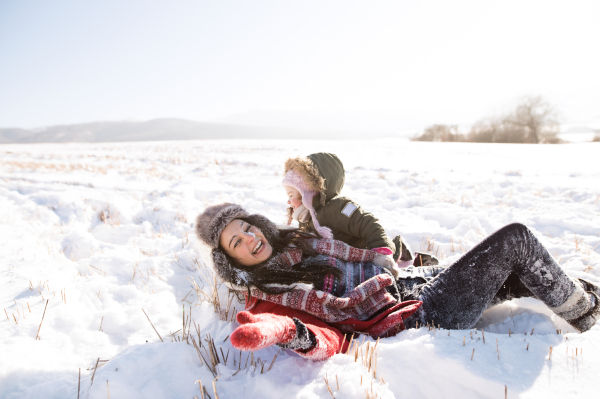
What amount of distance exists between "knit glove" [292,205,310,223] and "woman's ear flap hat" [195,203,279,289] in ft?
1.85

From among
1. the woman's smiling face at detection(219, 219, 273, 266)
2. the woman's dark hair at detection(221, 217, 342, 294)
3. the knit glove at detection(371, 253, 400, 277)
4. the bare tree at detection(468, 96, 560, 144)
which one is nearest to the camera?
the woman's dark hair at detection(221, 217, 342, 294)

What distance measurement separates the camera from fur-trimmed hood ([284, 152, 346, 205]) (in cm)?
276

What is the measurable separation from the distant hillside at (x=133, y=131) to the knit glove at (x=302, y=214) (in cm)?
8800

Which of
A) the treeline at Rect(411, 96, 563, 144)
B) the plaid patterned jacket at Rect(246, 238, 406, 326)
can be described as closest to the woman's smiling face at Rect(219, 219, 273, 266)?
the plaid patterned jacket at Rect(246, 238, 406, 326)

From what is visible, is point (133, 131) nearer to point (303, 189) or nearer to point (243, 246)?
point (303, 189)

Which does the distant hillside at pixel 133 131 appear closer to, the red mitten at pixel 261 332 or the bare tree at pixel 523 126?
the bare tree at pixel 523 126

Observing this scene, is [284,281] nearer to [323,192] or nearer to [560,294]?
[323,192]

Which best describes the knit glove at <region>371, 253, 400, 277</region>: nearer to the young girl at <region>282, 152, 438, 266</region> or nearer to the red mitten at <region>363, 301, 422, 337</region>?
the young girl at <region>282, 152, 438, 266</region>

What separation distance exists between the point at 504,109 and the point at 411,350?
33814 mm

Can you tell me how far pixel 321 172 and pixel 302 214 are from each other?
0.46 metres

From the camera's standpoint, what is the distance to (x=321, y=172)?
278 cm

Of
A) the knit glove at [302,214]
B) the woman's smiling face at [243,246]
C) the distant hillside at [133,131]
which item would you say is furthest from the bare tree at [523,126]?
the distant hillside at [133,131]

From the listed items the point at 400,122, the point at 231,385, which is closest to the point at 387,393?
the point at 231,385

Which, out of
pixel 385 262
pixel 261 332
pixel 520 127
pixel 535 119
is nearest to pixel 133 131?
pixel 520 127
